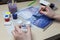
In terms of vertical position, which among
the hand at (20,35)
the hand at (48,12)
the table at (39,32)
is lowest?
the table at (39,32)

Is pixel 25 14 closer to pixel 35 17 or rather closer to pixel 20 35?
pixel 35 17

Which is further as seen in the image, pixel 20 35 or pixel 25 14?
pixel 25 14

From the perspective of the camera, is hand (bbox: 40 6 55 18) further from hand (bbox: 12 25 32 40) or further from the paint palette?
hand (bbox: 12 25 32 40)

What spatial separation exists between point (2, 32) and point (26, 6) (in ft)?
1.33

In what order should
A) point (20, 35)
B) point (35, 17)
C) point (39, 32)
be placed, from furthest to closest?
1. point (35, 17)
2. point (39, 32)
3. point (20, 35)

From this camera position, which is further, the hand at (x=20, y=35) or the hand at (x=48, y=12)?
the hand at (x=48, y=12)

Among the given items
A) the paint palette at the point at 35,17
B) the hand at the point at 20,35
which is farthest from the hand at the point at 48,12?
the hand at the point at 20,35

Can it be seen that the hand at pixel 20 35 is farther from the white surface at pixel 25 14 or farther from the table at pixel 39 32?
the white surface at pixel 25 14

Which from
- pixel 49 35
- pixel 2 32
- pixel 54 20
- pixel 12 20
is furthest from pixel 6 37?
pixel 54 20

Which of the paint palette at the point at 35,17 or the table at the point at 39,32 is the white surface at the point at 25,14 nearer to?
the paint palette at the point at 35,17

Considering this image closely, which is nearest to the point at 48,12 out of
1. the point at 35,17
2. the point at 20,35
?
the point at 35,17

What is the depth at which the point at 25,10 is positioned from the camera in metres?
1.26

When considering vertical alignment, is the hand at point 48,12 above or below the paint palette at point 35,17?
above

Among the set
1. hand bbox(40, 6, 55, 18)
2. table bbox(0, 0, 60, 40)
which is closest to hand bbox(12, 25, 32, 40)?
table bbox(0, 0, 60, 40)
